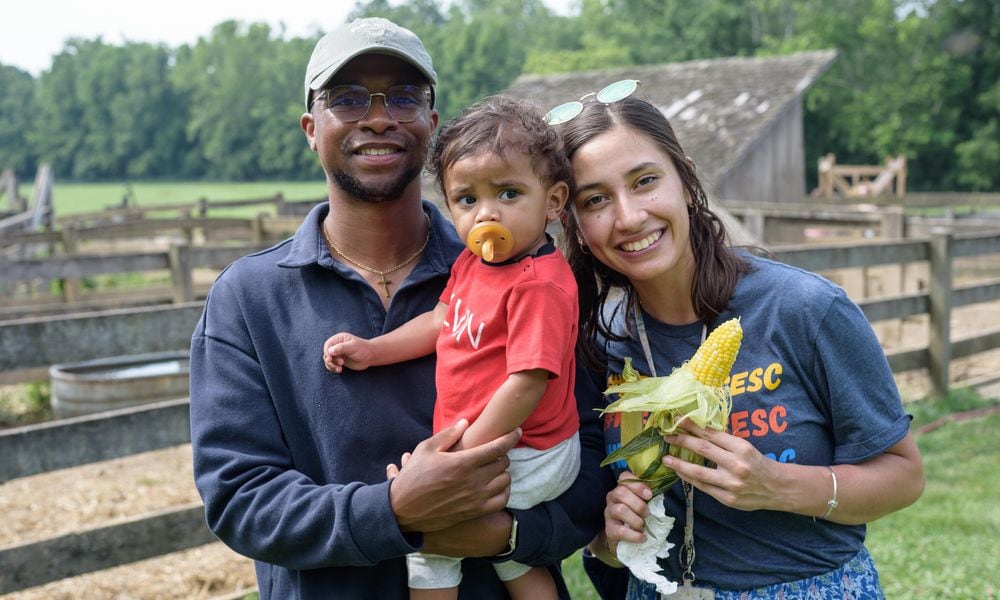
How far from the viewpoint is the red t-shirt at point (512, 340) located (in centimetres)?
187

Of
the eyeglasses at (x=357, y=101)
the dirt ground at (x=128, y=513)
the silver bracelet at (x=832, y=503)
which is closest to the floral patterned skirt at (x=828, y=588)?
the silver bracelet at (x=832, y=503)

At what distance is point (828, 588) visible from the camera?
1976mm

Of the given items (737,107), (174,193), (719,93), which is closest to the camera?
(737,107)

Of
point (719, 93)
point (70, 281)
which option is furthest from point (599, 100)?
point (719, 93)

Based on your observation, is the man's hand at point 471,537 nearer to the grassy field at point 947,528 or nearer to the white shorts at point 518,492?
the white shorts at point 518,492

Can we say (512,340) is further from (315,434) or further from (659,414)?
(315,434)

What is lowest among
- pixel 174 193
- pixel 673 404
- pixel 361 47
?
pixel 174 193

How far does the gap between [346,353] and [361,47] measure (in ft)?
2.32

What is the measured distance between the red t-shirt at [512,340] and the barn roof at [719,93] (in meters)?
13.9

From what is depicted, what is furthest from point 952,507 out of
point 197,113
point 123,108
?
point 123,108

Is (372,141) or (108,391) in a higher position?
(372,141)

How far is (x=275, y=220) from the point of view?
35.8ft

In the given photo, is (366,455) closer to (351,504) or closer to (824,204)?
(351,504)

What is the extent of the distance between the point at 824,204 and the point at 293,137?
234 ft
